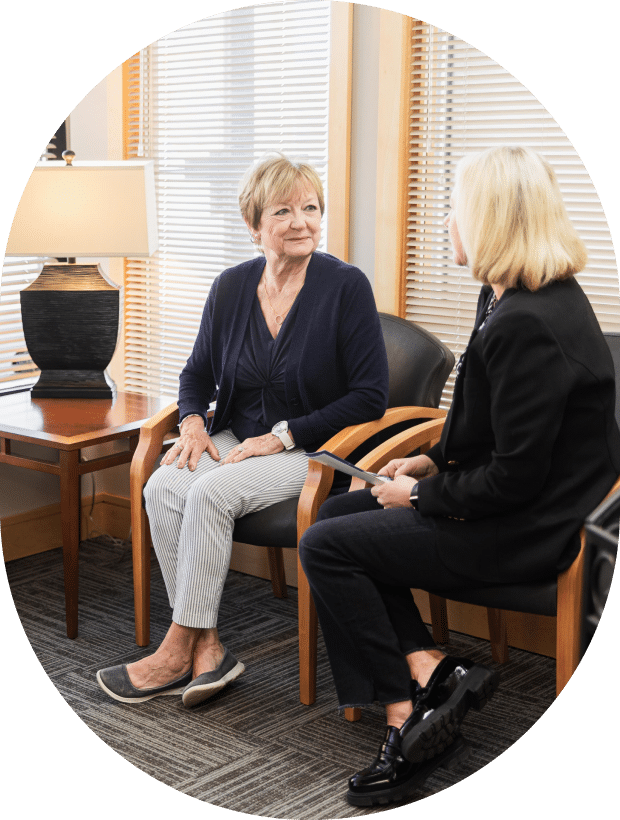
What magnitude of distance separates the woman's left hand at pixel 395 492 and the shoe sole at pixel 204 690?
0.60 meters

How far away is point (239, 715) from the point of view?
2162 mm

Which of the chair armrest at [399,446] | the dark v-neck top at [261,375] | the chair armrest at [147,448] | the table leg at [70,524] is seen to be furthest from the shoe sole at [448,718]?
the table leg at [70,524]

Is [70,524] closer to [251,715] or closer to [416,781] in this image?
[251,715]

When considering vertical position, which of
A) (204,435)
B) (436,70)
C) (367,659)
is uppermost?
(436,70)

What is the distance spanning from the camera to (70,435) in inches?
96.2

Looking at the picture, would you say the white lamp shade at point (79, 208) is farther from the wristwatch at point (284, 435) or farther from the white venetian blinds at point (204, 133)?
the wristwatch at point (284, 435)

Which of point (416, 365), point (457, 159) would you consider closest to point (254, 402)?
point (416, 365)

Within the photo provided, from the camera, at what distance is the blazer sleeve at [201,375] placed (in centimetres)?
248

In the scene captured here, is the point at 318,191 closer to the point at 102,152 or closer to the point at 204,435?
the point at 204,435

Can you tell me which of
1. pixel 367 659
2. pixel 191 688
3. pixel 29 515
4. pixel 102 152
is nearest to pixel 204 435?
pixel 191 688

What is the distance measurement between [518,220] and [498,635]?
43.0 inches

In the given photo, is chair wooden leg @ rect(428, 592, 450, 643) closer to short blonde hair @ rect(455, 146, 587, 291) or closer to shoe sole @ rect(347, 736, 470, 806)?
shoe sole @ rect(347, 736, 470, 806)

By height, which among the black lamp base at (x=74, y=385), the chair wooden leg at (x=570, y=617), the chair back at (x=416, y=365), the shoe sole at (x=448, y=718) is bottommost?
the shoe sole at (x=448, y=718)

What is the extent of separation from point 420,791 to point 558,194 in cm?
116
